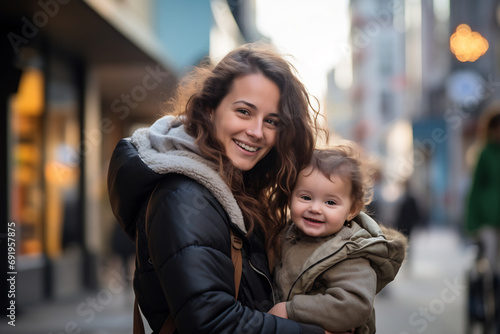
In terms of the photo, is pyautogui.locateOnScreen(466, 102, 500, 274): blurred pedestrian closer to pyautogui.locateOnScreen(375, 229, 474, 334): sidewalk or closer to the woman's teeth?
pyautogui.locateOnScreen(375, 229, 474, 334): sidewalk

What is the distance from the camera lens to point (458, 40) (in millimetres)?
11344

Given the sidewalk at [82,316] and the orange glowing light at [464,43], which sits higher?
the orange glowing light at [464,43]

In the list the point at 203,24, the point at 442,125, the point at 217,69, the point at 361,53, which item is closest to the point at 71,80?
the point at 203,24

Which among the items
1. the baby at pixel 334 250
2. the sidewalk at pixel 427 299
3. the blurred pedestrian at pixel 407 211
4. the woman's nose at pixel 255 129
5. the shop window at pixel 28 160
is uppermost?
the woman's nose at pixel 255 129

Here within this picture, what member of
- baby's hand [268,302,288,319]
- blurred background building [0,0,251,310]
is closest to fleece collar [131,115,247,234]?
baby's hand [268,302,288,319]

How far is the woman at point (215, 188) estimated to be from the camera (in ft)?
5.51

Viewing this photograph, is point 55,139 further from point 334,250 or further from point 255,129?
point 334,250

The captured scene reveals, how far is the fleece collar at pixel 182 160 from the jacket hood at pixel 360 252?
1.21 ft

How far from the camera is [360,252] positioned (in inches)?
81.4

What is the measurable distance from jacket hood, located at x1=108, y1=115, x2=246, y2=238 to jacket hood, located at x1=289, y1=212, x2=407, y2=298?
A: 38cm

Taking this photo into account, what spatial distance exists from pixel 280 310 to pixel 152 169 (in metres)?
0.70

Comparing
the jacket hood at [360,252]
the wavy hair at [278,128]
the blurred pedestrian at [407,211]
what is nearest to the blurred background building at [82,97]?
the blurred pedestrian at [407,211]

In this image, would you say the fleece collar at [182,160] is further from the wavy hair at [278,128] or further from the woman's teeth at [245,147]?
the woman's teeth at [245,147]

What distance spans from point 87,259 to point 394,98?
111 ft
